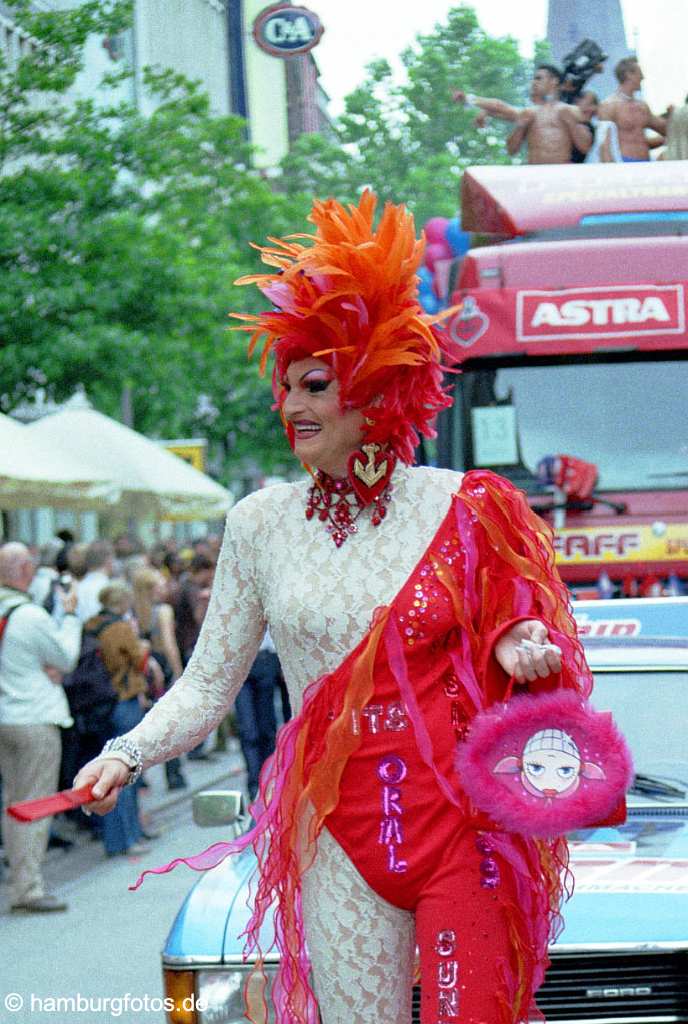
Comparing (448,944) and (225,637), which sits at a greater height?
(225,637)

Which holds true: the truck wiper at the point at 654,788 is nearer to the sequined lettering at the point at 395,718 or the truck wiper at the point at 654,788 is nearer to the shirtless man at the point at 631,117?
the sequined lettering at the point at 395,718

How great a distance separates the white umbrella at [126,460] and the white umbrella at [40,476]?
0.62 metres

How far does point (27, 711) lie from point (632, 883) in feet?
18.9

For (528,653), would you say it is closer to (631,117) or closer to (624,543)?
(624,543)

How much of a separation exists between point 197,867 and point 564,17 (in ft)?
46.4

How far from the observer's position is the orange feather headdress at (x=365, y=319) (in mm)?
3084

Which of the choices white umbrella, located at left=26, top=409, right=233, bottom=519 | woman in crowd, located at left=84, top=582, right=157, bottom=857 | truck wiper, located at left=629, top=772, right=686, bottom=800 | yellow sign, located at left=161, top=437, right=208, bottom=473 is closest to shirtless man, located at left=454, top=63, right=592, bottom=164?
woman in crowd, located at left=84, top=582, right=157, bottom=857

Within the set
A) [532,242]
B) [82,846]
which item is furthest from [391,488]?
[82,846]

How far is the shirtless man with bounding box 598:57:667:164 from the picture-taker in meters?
12.8

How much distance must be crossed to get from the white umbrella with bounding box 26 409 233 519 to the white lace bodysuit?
44.5 feet

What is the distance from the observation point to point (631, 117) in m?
12.8

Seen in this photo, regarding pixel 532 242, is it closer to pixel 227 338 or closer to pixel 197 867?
pixel 197 867

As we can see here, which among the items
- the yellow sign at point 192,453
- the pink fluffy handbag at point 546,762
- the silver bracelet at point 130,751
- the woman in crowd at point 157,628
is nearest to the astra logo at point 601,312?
the woman in crowd at point 157,628

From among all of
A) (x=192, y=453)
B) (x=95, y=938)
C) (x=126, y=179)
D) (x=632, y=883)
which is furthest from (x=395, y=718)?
(x=192, y=453)
